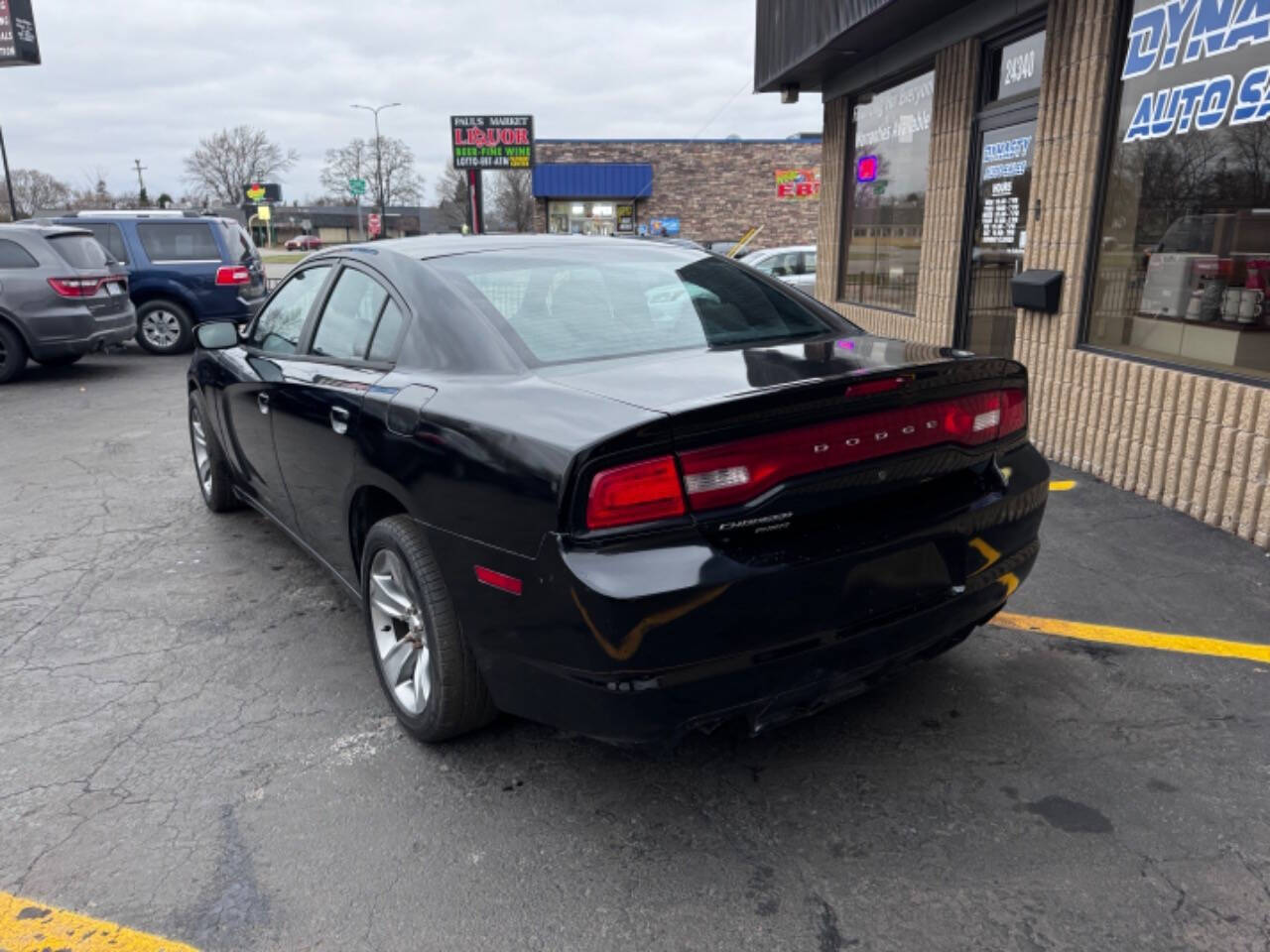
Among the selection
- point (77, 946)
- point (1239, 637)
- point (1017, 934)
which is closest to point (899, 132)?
point (1239, 637)

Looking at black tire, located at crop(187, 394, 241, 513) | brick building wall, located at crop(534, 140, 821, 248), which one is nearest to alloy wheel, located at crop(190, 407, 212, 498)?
black tire, located at crop(187, 394, 241, 513)

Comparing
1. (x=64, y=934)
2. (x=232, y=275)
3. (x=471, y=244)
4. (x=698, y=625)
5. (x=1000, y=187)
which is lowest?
(x=64, y=934)

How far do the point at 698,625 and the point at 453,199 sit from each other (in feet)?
233

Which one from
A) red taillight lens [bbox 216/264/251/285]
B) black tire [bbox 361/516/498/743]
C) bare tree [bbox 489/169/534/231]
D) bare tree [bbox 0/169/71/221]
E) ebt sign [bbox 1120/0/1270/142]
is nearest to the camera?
black tire [bbox 361/516/498/743]

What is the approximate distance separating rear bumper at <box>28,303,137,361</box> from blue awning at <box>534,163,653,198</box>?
26.0m

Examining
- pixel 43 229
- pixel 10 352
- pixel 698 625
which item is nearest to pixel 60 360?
pixel 10 352

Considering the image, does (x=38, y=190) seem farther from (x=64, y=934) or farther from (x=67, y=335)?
(x=64, y=934)

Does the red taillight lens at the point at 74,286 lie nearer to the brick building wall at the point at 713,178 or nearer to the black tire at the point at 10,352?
the black tire at the point at 10,352

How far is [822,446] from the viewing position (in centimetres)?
241

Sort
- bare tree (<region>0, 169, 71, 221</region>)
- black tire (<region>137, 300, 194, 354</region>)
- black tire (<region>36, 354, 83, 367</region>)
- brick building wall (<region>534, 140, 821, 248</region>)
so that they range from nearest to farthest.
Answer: black tire (<region>36, 354, 83, 367</region>) → black tire (<region>137, 300, 194, 354</region>) → brick building wall (<region>534, 140, 821, 248</region>) → bare tree (<region>0, 169, 71, 221</region>)

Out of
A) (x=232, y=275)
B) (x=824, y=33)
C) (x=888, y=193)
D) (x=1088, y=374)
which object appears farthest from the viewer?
(x=232, y=275)

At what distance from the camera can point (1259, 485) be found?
178 inches

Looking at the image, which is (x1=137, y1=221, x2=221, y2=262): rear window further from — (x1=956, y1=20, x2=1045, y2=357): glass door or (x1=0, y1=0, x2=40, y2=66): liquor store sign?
(x1=0, y1=0, x2=40, y2=66): liquor store sign

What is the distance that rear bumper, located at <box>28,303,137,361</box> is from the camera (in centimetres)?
1058
